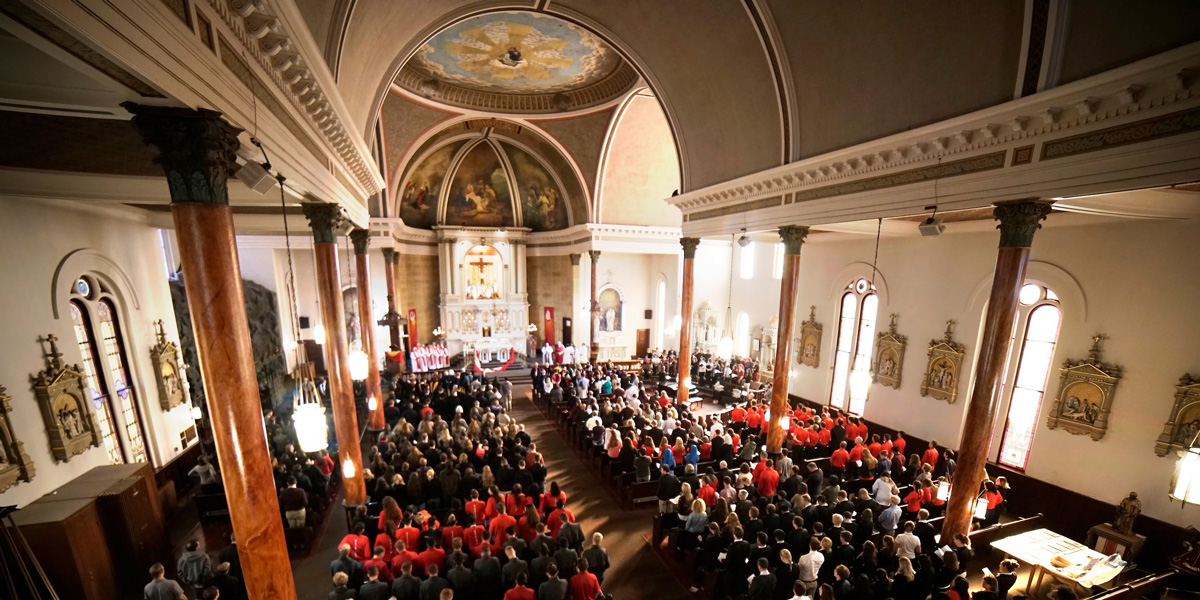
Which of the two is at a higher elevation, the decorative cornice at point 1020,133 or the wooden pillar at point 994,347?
the decorative cornice at point 1020,133

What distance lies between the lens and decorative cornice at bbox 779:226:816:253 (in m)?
8.27

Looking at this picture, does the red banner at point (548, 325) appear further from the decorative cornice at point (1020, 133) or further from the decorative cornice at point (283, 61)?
the decorative cornice at point (283, 61)

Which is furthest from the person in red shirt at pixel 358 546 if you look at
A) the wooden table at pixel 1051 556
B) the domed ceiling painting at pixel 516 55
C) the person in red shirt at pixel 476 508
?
the domed ceiling painting at pixel 516 55

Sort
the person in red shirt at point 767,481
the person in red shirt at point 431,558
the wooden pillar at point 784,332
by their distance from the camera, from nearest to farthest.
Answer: the person in red shirt at point 431,558, the person in red shirt at point 767,481, the wooden pillar at point 784,332

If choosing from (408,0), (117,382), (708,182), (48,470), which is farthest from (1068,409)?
(117,382)

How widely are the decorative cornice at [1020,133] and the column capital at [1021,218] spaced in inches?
17.8

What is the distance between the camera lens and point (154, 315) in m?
8.79

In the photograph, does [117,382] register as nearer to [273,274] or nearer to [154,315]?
[154,315]

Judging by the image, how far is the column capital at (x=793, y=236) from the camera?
827cm

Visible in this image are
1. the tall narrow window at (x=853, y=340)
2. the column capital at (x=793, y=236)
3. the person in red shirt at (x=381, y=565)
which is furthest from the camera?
the tall narrow window at (x=853, y=340)

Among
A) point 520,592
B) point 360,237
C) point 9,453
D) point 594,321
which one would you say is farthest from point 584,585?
point 594,321

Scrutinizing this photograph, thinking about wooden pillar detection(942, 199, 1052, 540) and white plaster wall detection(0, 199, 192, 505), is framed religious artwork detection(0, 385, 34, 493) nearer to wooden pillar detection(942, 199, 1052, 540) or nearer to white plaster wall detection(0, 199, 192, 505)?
white plaster wall detection(0, 199, 192, 505)

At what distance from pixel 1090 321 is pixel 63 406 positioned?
16.8 meters

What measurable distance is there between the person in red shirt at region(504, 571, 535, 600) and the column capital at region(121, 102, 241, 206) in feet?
14.5
